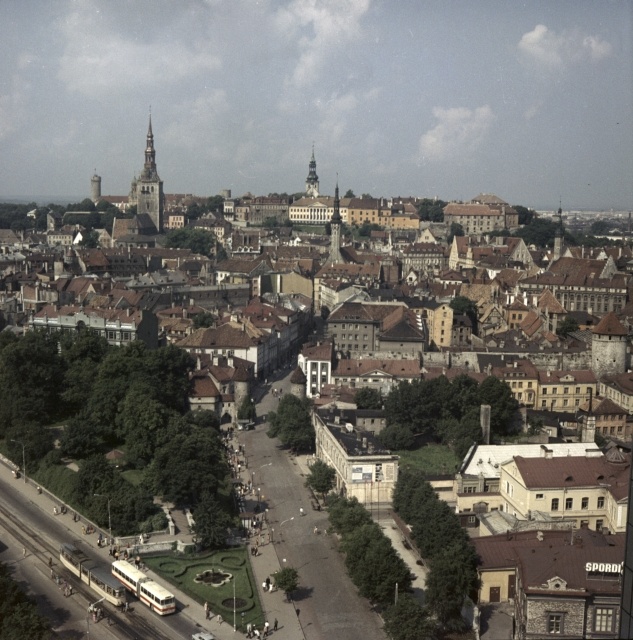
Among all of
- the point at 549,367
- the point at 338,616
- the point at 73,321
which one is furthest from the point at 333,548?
the point at 73,321

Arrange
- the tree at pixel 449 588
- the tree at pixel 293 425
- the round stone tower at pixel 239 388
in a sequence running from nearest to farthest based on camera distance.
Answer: the tree at pixel 449 588 → the tree at pixel 293 425 → the round stone tower at pixel 239 388

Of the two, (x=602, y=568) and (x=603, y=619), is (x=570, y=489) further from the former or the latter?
(x=603, y=619)

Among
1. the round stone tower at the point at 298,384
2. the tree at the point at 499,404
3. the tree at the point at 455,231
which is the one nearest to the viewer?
the tree at the point at 499,404

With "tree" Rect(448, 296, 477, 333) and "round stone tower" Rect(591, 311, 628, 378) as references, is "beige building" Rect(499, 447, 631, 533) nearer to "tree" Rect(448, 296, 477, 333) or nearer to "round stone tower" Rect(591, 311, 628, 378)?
"round stone tower" Rect(591, 311, 628, 378)

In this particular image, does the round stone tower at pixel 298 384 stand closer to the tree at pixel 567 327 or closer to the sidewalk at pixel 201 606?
the sidewalk at pixel 201 606

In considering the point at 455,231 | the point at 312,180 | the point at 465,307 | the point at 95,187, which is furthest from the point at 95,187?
the point at 465,307

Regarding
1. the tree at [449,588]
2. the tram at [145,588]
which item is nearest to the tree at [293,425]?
the tram at [145,588]

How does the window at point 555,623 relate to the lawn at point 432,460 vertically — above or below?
above
